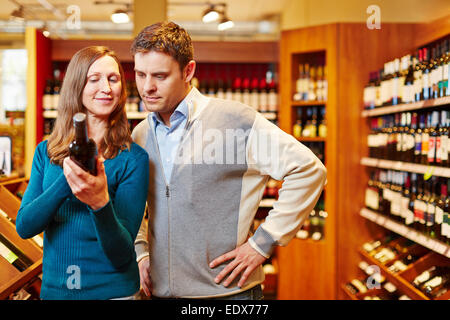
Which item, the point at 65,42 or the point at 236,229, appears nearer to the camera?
the point at 236,229

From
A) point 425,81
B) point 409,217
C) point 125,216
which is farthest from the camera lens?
point 409,217

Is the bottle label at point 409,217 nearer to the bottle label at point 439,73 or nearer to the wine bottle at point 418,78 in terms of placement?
the wine bottle at point 418,78

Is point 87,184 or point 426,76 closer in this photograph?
point 87,184

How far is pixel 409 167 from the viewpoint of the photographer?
267 cm

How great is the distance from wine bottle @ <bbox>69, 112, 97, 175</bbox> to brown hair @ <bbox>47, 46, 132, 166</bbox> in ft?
0.67

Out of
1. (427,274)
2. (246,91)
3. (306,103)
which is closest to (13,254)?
(427,274)

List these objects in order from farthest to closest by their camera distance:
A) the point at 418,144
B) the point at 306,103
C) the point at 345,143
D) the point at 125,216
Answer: the point at 306,103 → the point at 345,143 → the point at 418,144 → the point at 125,216

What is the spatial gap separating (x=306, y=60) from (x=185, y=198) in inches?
117

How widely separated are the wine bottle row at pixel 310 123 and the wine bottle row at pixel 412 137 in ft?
1.53

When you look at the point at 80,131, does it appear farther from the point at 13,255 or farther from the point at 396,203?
the point at 396,203

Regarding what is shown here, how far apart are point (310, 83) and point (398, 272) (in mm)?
1803
